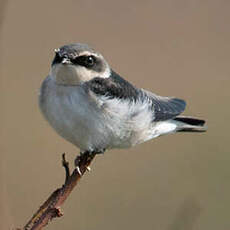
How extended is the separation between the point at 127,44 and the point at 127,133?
9.77 ft

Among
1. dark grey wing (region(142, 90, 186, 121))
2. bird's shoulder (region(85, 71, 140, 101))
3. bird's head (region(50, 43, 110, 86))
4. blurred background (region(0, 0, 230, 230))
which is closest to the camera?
bird's head (region(50, 43, 110, 86))

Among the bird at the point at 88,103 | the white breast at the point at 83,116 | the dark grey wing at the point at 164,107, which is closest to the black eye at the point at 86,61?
the bird at the point at 88,103

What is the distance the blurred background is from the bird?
66cm

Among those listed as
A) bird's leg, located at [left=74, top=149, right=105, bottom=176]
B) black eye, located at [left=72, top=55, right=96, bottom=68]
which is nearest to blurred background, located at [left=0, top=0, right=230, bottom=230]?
bird's leg, located at [left=74, top=149, right=105, bottom=176]

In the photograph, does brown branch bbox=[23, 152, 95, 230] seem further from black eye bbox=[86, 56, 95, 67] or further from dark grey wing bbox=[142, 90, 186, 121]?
dark grey wing bbox=[142, 90, 186, 121]

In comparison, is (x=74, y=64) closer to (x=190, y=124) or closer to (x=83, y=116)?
(x=83, y=116)

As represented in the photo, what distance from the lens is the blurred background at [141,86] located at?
13.8ft

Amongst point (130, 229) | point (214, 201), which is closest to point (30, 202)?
point (130, 229)

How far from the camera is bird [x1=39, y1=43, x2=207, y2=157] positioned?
8.81ft

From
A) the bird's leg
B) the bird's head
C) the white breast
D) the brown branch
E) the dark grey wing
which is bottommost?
the brown branch

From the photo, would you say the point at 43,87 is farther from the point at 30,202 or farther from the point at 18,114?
the point at 18,114

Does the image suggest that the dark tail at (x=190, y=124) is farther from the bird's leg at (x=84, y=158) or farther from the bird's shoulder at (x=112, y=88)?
the bird's leg at (x=84, y=158)

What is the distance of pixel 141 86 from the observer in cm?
511

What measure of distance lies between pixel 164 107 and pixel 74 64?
86cm
